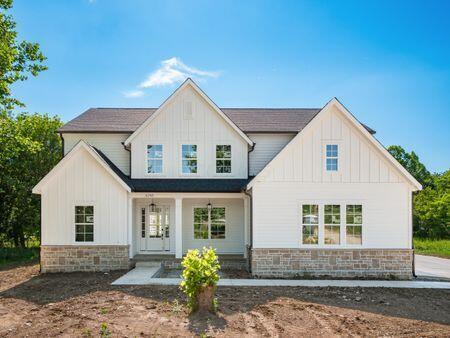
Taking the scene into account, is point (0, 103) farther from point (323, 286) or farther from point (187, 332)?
point (323, 286)

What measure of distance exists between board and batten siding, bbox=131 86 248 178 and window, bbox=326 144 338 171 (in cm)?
426

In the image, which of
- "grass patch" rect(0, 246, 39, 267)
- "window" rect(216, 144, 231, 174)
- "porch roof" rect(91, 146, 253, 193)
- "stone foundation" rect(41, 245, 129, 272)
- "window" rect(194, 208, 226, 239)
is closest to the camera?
"stone foundation" rect(41, 245, 129, 272)

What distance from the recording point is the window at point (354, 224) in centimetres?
1394

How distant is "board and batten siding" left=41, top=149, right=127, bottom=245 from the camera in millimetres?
14467

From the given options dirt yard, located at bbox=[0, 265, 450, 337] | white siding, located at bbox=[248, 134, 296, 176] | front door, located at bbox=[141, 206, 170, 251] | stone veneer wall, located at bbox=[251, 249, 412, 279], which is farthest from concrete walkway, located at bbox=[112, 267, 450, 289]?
white siding, located at bbox=[248, 134, 296, 176]

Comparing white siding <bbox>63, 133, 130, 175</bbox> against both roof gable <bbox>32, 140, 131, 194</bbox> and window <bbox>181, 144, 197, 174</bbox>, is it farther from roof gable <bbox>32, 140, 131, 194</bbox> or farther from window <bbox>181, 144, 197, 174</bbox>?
window <bbox>181, 144, 197, 174</bbox>

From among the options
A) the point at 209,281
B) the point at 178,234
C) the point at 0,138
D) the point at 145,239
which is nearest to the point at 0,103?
the point at 0,138

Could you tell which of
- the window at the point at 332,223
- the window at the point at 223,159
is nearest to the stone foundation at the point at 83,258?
the window at the point at 223,159

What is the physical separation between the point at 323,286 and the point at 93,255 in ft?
31.2

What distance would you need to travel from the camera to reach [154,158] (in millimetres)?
16578

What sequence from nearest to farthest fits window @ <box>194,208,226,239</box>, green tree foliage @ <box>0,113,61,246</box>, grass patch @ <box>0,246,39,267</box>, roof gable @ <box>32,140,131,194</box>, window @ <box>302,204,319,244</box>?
window @ <box>302,204,319,244</box>, roof gable @ <box>32,140,131,194</box>, window @ <box>194,208,226,239</box>, grass patch @ <box>0,246,39,267</box>, green tree foliage @ <box>0,113,61,246</box>

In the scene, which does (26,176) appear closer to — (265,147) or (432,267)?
(265,147)

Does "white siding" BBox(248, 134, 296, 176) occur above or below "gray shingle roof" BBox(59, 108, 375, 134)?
below

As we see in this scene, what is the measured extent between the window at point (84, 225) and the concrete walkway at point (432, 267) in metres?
14.3
